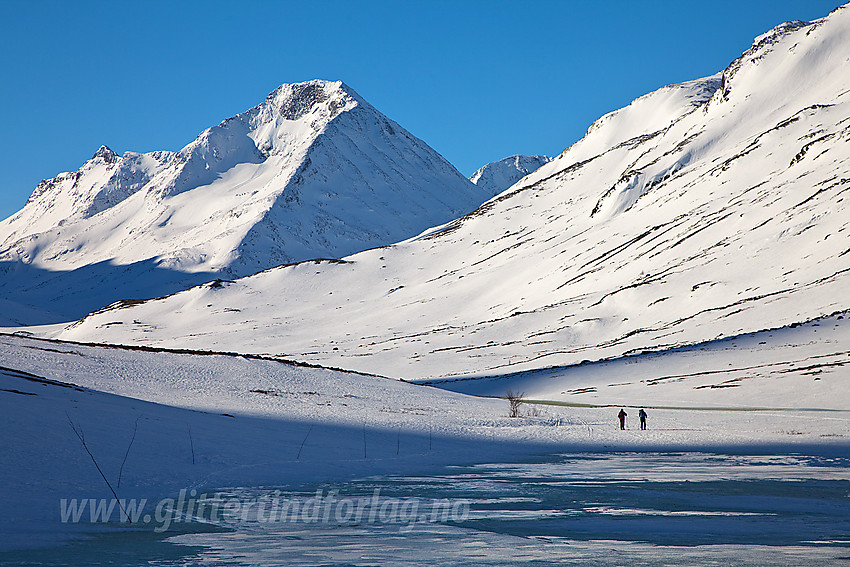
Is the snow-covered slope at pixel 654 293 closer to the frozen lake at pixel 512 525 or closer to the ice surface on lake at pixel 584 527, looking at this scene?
the ice surface on lake at pixel 584 527

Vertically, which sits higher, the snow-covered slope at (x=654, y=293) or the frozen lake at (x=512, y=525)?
the snow-covered slope at (x=654, y=293)

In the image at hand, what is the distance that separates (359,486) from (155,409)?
15.1m

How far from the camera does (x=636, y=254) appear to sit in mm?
173375

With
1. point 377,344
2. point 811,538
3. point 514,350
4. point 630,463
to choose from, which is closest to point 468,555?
point 811,538

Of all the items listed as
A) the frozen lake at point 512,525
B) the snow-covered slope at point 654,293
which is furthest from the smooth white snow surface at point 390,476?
the snow-covered slope at point 654,293

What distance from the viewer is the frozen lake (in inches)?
415

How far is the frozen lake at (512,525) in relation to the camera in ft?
34.6

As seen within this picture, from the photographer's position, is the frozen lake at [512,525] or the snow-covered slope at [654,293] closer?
the frozen lake at [512,525]

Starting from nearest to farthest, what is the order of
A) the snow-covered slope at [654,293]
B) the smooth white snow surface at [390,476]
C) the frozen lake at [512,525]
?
the frozen lake at [512,525]
the smooth white snow surface at [390,476]
the snow-covered slope at [654,293]

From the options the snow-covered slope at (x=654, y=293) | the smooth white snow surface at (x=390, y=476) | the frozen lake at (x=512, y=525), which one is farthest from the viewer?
the snow-covered slope at (x=654, y=293)

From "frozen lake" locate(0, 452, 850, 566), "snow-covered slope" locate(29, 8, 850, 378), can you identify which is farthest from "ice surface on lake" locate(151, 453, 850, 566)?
"snow-covered slope" locate(29, 8, 850, 378)

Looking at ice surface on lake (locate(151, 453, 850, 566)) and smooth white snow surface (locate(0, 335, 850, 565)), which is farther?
smooth white snow surface (locate(0, 335, 850, 565))

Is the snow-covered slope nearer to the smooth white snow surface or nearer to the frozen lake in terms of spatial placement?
the smooth white snow surface

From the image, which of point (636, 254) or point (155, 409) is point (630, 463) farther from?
point (636, 254)
